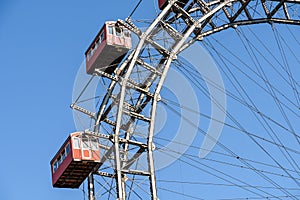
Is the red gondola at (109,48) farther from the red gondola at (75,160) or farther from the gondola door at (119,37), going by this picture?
the red gondola at (75,160)

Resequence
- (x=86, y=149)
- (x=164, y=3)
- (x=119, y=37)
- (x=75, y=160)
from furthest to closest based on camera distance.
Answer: (x=119, y=37) < (x=164, y=3) < (x=86, y=149) < (x=75, y=160)

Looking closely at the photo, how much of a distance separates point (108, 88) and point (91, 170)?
149 inches

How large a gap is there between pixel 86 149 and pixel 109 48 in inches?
183

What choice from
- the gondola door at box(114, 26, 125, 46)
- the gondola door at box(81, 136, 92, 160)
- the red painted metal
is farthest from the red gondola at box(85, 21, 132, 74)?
the gondola door at box(81, 136, 92, 160)

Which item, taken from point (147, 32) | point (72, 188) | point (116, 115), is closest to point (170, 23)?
point (147, 32)

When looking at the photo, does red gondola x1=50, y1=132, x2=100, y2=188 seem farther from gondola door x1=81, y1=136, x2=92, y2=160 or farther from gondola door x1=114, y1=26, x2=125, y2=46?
gondola door x1=114, y1=26, x2=125, y2=46

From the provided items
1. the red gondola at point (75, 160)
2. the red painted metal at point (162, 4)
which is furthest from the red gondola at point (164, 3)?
the red gondola at point (75, 160)

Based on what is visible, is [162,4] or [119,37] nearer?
[162,4]

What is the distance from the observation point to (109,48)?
141 ft

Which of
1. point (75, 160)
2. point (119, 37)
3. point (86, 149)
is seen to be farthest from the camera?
point (119, 37)

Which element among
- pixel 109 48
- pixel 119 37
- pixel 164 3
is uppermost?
pixel 164 3

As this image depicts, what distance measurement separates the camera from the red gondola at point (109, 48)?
142 ft

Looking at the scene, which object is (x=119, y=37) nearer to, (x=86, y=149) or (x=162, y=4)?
(x=162, y=4)

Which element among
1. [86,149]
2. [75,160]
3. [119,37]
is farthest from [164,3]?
[75,160]
